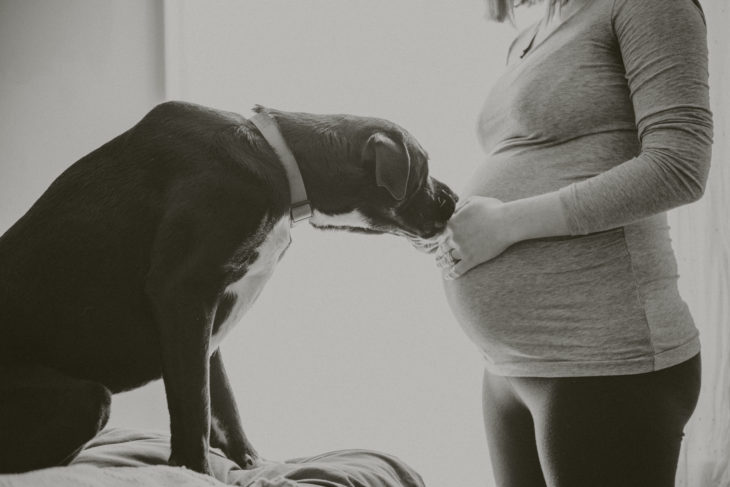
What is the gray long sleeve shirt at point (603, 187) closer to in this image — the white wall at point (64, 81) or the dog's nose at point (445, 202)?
the dog's nose at point (445, 202)

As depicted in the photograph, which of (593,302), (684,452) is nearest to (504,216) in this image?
(593,302)

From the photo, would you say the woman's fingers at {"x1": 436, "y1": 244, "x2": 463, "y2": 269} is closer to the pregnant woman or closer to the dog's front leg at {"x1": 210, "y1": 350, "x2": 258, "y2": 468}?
the pregnant woman

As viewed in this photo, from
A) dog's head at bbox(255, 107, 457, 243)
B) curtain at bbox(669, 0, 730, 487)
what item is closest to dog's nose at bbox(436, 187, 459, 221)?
dog's head at bbox(255, 107, 457, 243)

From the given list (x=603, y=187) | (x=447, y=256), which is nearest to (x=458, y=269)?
(x=447, y=256)

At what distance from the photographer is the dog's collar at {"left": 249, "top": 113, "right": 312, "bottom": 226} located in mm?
1005

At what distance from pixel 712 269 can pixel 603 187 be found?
4.06ft

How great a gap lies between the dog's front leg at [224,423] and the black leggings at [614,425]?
1.70 ft

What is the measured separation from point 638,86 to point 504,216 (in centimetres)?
28

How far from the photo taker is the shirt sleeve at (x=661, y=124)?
2.77 ft

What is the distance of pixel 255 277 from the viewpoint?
3.28 ft

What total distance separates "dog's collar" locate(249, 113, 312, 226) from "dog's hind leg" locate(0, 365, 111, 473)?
428 mm

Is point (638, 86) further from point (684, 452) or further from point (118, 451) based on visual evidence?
point (684, 452)

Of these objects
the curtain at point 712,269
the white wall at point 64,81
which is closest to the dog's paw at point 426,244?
the curtain at point 712,269

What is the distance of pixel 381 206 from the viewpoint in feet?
3.70
